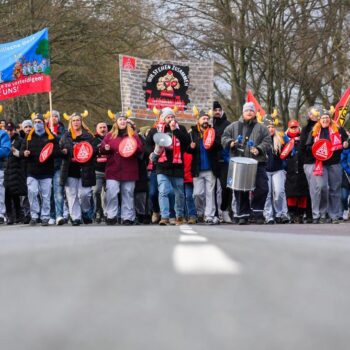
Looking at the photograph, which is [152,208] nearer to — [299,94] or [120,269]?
[120,269]

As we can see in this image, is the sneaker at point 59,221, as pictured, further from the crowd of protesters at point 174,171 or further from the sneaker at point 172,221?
the sneaker at point 172,221

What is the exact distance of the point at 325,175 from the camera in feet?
49.2

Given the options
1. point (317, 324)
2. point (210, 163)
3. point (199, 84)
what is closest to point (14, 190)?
point (210, 163)

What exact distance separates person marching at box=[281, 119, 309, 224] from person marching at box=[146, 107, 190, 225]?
2108 mm

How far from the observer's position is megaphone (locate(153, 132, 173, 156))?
14.7 m

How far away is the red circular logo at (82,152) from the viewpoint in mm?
15438

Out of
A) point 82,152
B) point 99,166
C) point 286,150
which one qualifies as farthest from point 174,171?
point 286,150

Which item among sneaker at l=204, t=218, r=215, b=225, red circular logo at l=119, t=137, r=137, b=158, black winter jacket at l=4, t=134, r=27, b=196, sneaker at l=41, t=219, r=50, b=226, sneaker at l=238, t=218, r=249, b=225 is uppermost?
red circular logo at l=119, t=137, r=137, b=158

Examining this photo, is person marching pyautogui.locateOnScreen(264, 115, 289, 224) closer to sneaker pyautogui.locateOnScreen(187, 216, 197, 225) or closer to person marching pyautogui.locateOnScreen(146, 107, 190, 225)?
sneaker pyautogui.locateOnScreen(187, 216, 197, 225)

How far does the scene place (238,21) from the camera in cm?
3244

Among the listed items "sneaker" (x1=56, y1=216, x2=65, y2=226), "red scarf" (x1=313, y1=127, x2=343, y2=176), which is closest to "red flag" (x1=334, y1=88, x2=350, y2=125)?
"red scarf" (x1=313, y1=127, x2=343, y2=176)

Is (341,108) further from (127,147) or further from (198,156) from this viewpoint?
(127,147)

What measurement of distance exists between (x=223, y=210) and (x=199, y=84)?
453 centimetres

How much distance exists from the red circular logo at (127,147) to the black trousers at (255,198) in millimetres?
1904
